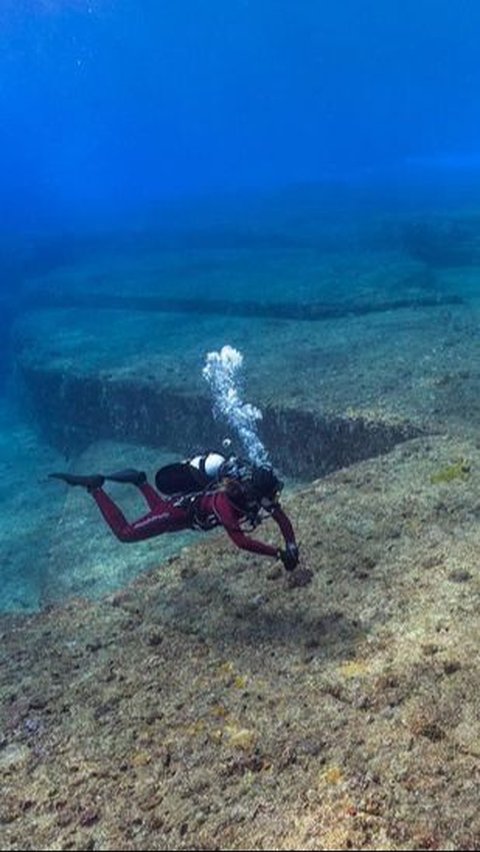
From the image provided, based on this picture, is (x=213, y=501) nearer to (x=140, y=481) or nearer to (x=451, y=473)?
(x=140, y=481)

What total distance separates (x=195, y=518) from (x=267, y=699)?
2.34m

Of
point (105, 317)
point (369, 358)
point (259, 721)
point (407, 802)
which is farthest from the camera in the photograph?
point (105, 317)

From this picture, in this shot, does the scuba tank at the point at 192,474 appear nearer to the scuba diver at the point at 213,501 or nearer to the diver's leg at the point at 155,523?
the scuba diver at the point at 213,501

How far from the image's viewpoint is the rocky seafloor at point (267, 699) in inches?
143

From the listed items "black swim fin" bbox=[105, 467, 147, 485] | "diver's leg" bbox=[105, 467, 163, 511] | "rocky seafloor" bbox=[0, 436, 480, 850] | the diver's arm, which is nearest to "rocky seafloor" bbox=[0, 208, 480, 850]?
"rocky seafloor" bbox=[0, 436, 480, 850]

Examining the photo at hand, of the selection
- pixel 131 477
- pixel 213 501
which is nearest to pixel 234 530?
pixel 213 501

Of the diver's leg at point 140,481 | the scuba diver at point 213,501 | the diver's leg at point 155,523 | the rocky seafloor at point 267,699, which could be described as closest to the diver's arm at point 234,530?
the scuba diver at point 213,501

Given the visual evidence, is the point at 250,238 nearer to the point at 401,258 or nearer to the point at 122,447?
the point at 401,258

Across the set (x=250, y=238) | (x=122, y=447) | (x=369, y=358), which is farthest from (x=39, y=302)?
(x=369, y=358)

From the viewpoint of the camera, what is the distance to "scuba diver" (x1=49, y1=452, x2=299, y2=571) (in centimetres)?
593

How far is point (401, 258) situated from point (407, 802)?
68.1 feet

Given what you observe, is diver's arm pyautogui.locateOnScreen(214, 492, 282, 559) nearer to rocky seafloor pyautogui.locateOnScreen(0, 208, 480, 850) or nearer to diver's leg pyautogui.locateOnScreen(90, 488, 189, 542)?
rocky seafloor pyautogui.locateOnScreen(0, 208, 480, 850)

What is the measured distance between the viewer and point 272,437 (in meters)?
12.3

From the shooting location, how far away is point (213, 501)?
6.21 metres
